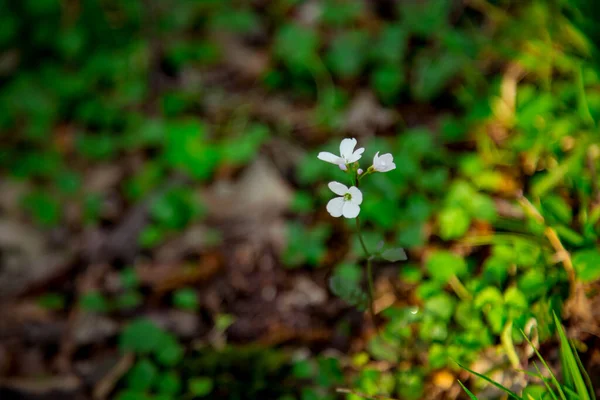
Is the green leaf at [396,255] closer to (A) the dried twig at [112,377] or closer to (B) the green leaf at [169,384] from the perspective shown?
(B) the green leaf at [169,384]

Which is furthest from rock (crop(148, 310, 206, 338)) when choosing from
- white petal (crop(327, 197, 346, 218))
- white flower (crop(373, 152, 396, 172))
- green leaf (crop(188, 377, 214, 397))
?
white flower (crop(373, 152, 396, 172))

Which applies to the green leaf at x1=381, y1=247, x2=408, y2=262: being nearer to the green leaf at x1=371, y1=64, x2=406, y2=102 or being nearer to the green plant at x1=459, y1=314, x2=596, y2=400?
the green plant at x1=459, y1=314, x2=596, y2=400

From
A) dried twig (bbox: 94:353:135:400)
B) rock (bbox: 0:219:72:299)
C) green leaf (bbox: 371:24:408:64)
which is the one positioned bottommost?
rock (bbox: 0:219:72:299)

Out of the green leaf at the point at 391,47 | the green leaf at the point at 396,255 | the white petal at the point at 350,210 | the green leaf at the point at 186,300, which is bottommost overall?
the green leaf at the point at 186,300

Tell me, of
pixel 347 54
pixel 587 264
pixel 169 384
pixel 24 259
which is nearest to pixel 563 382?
pixel 587 264

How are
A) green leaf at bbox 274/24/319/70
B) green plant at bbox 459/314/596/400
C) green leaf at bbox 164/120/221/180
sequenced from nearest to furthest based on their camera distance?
green plant at bbox 459/314/596/400 → green leaf at bbox 164/120/221/180 → green leaf at bbox 274/24/319/70

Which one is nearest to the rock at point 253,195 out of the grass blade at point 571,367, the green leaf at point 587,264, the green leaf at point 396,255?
the green leaf at point 396,255

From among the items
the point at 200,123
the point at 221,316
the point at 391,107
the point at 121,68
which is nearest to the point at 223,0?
the point at 121,68
